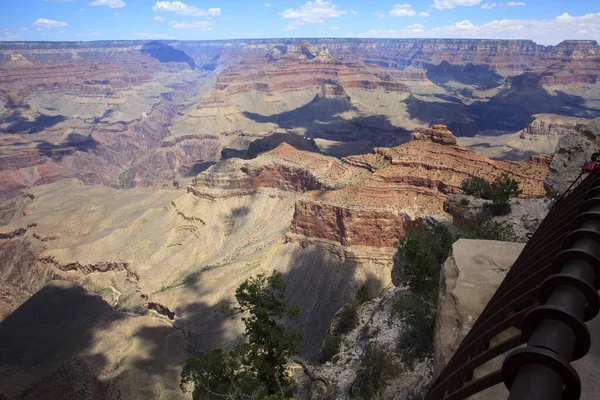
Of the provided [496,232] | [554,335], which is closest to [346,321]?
[496,232]

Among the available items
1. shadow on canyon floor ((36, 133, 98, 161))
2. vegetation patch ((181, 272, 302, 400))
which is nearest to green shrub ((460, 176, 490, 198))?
vegetation patch ((181, 272, 302, 400))

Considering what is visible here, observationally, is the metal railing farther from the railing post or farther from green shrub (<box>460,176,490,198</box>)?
green shrub (<box>460,176,490,198</box>)

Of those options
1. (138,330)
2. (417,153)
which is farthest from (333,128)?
(138,330)

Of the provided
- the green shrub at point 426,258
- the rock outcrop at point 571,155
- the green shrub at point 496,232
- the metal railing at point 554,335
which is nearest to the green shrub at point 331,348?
the green shrub at point 426,258

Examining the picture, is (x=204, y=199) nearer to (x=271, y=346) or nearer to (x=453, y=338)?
(x=271, y=346)

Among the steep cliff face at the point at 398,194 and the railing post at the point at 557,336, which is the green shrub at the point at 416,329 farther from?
the steep cliff face at the point at 398,194

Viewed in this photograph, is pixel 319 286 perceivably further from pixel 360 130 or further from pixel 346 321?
pixel 360 130
